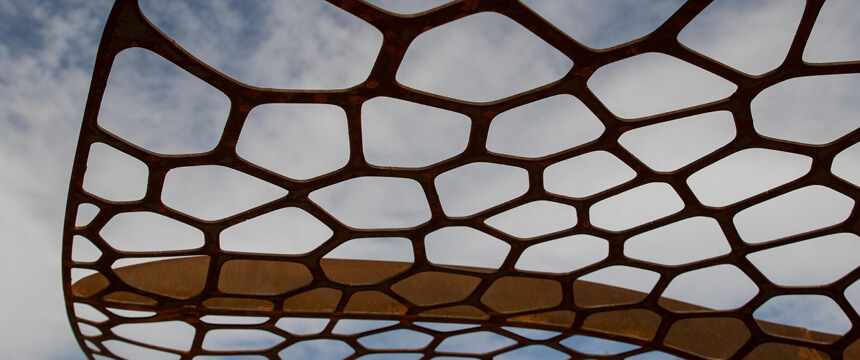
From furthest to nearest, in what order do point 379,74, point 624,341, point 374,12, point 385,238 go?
point 624,341 → point 385,238 → point 379,74 → point 374,12

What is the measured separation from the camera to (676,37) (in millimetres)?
7320

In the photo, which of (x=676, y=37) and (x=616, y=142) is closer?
(x=676, y=37)

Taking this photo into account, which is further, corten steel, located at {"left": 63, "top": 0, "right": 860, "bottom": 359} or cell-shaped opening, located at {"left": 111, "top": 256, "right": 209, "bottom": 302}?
cell-shaped opening, located at {"left": 111, "top": 256, "right": 209, "bottom": 302}

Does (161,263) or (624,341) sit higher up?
(161,263)

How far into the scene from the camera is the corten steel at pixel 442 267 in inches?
294

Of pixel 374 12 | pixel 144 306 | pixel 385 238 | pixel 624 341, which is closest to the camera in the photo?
pixel 374 12

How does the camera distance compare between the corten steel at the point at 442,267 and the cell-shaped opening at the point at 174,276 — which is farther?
the cell-shaped opening at the point at 174,276

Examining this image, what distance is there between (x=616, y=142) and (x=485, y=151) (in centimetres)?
187

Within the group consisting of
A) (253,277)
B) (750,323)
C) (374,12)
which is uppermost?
(253,277)

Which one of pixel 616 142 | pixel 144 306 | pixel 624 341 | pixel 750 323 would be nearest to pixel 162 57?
pixel 616 142

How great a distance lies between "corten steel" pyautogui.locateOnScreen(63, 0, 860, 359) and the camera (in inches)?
294

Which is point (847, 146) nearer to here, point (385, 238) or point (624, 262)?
point (624, 262)

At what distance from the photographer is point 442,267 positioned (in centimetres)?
1237

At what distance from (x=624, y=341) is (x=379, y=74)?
9.20 m
